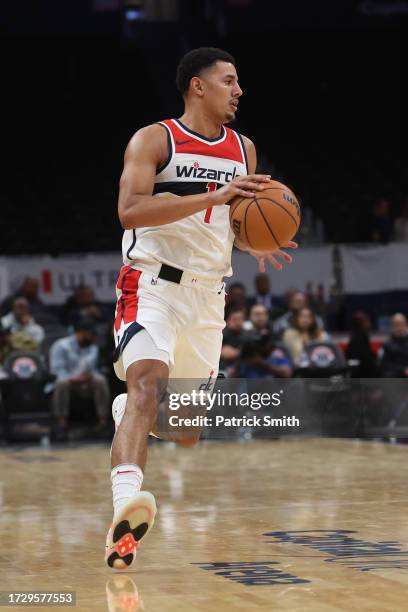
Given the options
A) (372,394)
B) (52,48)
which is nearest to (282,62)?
(52,48)

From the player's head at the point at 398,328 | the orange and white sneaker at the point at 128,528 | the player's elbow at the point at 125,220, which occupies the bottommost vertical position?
the orange and white sneaker at the point at 128,528

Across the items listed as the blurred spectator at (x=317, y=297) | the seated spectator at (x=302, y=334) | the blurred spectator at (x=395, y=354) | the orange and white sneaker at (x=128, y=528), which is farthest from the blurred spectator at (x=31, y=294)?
the orange and white sneaker at (x=128, y=528)

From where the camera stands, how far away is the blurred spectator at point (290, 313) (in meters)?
13.3

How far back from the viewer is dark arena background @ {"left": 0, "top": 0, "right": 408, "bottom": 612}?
4840 millimetres

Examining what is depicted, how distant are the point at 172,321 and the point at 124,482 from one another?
2.65ft

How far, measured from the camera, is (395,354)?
12914 mm

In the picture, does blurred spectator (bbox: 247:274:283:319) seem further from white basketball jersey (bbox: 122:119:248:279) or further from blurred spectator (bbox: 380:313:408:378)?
white basketball jersey (bbox: 122:119:248:279)

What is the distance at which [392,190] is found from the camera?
830 inches

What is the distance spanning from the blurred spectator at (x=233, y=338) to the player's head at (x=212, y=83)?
7556 mm

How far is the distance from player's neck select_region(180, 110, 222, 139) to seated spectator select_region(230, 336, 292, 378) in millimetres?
7180

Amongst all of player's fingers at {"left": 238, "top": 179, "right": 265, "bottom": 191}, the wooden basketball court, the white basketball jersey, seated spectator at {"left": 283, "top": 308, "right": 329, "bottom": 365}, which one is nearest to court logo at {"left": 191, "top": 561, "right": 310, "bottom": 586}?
the wooden basketball court

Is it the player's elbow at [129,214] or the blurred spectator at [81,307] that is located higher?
the blurred spectator at [81,307]

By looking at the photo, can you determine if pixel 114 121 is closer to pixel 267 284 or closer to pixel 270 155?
pixel 270 155

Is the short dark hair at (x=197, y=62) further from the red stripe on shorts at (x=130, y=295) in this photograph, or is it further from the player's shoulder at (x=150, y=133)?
the red stripe on shorts at (x=130, y=295)
